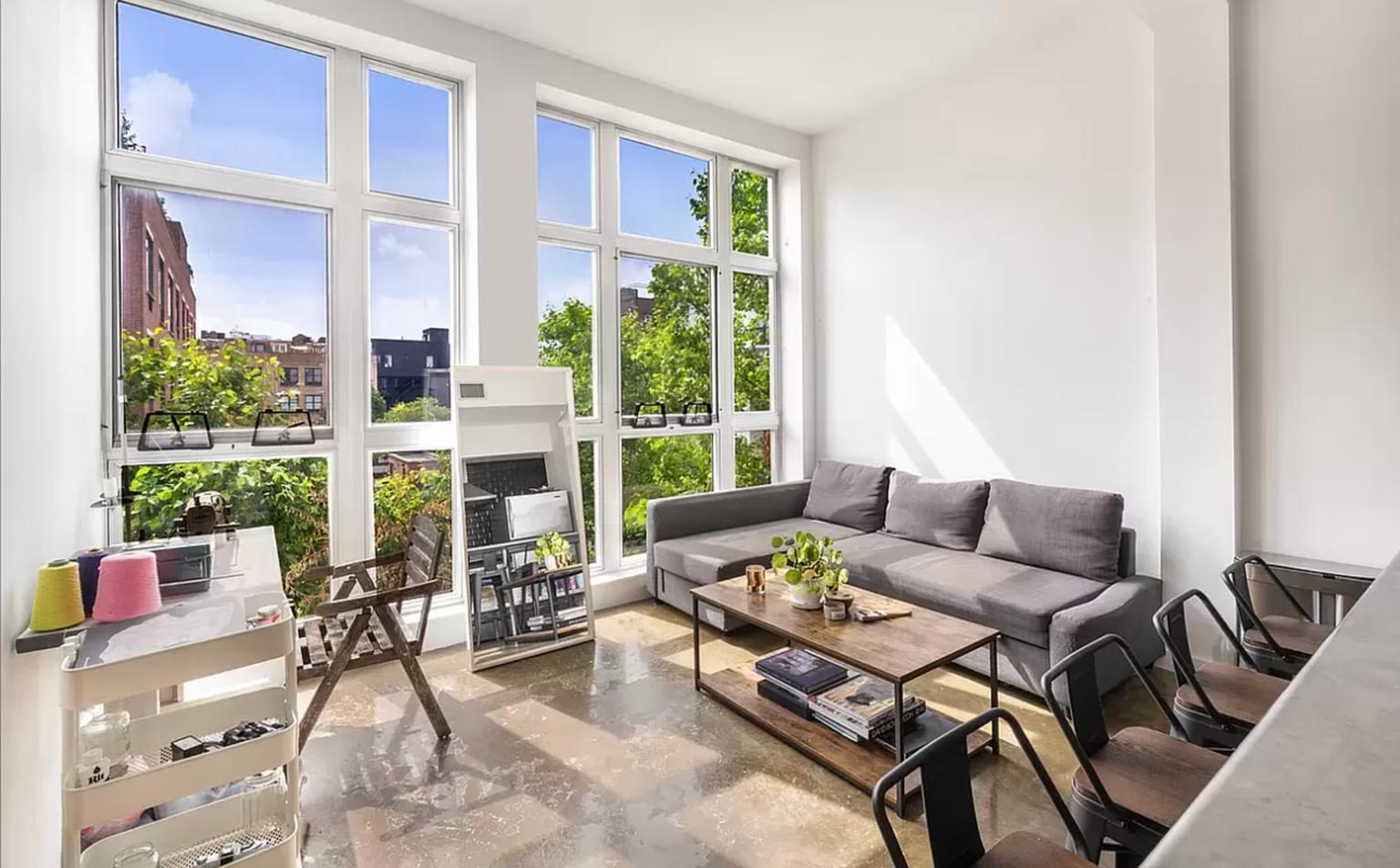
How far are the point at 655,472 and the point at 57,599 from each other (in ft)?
11.7

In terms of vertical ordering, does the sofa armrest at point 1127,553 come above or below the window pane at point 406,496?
below

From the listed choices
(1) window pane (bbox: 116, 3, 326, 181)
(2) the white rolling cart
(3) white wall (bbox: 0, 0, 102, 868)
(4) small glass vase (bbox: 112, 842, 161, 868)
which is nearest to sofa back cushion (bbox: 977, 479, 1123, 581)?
(2) the white rolling cart

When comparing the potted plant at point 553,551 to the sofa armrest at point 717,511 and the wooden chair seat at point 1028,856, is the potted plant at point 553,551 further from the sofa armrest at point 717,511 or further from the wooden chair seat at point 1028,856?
the wooden chair seat at point 1028,856

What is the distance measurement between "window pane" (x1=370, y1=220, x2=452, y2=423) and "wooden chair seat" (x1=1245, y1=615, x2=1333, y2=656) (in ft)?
12.9

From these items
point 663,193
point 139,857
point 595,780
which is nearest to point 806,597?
point 595,780

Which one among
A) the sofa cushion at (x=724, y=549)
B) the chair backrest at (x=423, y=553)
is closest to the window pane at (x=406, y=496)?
the chair backrest at (x=423, y=553)

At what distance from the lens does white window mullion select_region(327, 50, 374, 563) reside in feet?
11.8

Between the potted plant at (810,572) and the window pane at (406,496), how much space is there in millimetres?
2081

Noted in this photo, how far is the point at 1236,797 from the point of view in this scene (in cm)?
58

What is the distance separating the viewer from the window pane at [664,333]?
4848mm

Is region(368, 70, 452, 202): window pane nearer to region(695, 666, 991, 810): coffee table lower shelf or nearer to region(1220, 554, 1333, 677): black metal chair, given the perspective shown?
region(695, 666, 991, 810): coffee table lower shelf

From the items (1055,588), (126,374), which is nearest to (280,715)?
(126,374)

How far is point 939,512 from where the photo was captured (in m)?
4.16

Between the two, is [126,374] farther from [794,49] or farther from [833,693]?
[794,49]
